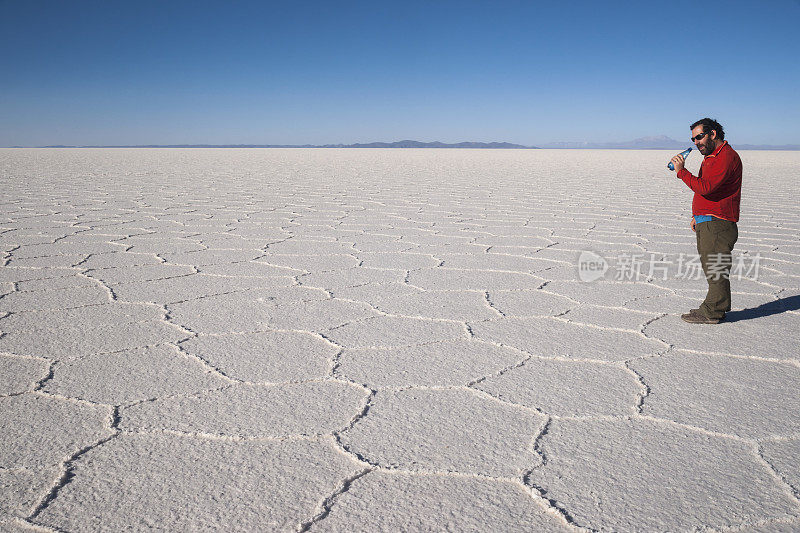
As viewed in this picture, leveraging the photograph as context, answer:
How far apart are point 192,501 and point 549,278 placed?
205 cm

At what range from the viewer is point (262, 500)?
1.11m

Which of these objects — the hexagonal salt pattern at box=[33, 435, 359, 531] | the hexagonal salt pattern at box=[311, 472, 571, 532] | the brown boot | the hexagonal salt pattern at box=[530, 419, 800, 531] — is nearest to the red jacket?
the brown boot

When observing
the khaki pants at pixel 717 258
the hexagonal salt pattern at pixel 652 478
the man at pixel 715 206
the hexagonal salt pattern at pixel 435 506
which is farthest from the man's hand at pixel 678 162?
the hexagonal salt pattern at pixel 435 506

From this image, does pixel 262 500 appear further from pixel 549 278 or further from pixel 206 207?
pixel 206 207

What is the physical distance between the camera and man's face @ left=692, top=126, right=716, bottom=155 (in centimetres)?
199

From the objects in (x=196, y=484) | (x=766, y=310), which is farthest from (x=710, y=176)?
(x=196, y=484)

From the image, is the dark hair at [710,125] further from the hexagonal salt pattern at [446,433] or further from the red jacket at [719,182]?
the hexagonal salt pattern at [446,433]

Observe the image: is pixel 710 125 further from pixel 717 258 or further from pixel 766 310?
pixel 766 310

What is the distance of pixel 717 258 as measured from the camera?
6.86 ft

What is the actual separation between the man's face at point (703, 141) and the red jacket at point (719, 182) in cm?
2

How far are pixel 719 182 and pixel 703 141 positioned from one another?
0.14 m

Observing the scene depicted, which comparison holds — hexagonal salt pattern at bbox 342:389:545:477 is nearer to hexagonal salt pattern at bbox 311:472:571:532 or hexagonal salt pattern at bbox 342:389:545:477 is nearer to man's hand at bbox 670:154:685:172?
hexagonal salt pattern at bbox 311:472:571:532

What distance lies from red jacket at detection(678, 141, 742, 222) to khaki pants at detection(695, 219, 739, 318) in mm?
40

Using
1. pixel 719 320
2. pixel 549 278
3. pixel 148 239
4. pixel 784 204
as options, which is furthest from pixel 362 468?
pixel 784 204
